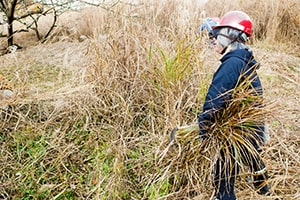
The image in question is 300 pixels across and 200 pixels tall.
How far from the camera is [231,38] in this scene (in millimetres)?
2176

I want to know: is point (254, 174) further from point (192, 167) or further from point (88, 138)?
point (88, 138)

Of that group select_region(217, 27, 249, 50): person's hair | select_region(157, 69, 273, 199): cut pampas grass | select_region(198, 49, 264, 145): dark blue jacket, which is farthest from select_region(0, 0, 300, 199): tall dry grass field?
select_region(217, 27, 249, 50): person's hair

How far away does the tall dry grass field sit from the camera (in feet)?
8.23

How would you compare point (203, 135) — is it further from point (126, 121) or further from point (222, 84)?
point (126, 121)

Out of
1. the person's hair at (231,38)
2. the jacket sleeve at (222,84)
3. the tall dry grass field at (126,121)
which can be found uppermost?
the person's hair at (231,38)

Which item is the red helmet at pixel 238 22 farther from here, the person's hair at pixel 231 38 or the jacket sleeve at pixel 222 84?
the jacket sleeve at pixel 222 84

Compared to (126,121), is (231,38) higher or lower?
higher

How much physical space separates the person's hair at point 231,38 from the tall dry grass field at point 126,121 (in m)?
0.47

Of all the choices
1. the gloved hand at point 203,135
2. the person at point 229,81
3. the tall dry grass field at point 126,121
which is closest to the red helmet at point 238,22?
the person at point 229,81

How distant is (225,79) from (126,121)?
1175 mm

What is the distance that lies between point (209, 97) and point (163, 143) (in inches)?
27.7

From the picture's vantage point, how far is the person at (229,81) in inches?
81.1

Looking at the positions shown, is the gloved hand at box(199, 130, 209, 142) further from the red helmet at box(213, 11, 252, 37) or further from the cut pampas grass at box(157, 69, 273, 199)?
the red helmet at box(213, 11, 252, 37)

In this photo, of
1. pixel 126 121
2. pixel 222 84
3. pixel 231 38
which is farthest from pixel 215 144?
pixel 126 121
